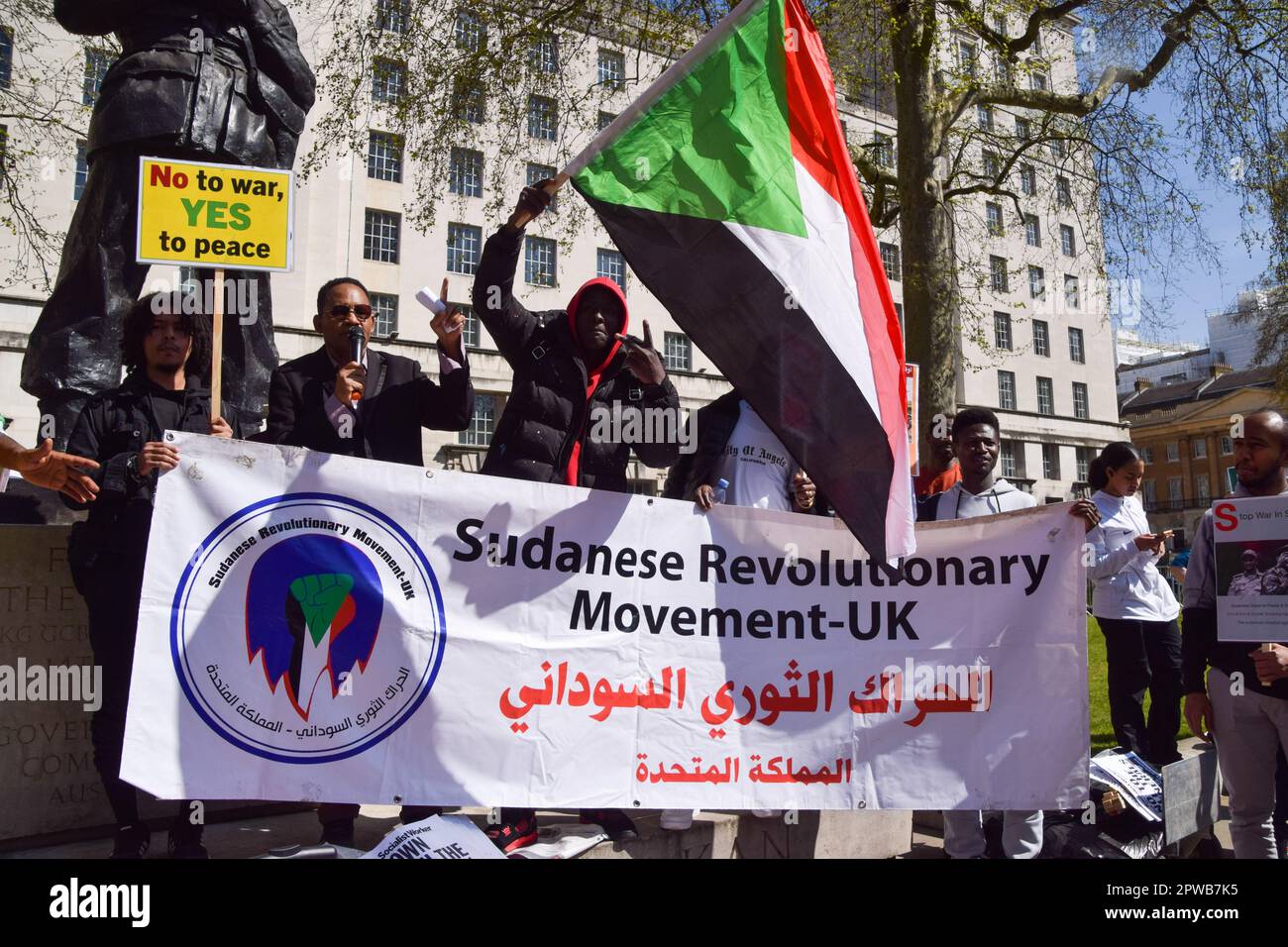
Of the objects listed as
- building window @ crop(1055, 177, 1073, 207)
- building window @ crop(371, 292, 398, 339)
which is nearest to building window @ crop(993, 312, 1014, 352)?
building window @ crop(371, 292, 398, 339)

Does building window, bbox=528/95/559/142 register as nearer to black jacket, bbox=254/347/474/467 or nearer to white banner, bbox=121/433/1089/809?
black jacket, bbox=254/347/474/467

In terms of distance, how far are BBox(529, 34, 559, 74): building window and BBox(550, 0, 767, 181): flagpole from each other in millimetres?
10089

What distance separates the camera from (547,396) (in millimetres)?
4391

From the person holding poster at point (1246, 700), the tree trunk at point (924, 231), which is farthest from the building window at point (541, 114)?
the person holding poster at point (1246, 700)

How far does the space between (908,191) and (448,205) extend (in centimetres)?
2607

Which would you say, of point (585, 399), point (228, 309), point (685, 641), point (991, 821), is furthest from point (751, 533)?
point (228, 309)

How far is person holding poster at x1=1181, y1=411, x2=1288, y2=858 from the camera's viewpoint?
418 centimetres

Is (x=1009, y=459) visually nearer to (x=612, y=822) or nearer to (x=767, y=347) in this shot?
(x=767, y=347)

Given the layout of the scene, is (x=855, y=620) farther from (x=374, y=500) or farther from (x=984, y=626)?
(x=374, y=500)

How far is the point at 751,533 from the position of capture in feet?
14.2

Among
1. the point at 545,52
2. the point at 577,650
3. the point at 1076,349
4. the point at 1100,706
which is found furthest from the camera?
the point at 1076,349

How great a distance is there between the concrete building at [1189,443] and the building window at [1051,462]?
26.6 metres

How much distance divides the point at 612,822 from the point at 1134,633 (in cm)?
350

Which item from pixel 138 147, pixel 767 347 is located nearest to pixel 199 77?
pixel 138 147
